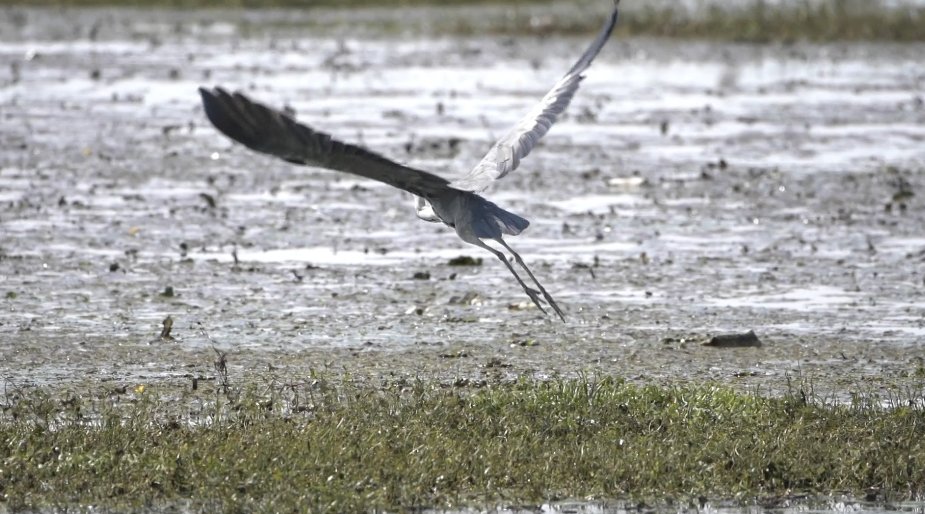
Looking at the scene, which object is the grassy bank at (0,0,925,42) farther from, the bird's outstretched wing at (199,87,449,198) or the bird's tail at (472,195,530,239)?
the bird's outstretched wing at (199,87,449,198)

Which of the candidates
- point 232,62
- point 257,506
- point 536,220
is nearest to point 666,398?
point 257,506

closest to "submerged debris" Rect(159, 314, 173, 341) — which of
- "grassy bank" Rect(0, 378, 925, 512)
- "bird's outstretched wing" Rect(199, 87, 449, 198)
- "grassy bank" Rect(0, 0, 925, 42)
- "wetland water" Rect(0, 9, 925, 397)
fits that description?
"wetland water" Rect(0, 9, 925, 397)

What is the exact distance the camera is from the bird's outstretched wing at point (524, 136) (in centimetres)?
827

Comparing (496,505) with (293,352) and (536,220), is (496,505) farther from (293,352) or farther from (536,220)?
(536,220)

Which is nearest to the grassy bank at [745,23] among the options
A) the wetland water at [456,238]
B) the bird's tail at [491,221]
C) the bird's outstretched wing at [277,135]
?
the wetland water at [456,238]

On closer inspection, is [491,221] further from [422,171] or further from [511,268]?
[422,171]

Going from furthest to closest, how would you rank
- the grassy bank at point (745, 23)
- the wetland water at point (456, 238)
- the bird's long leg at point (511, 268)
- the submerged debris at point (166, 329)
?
the grassy bank at point (745, 23) → the submerged debris at point (166, 329) → the wetland water at point (456, 238) → the bird's long leg at point (511, 268)

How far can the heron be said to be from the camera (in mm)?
6695

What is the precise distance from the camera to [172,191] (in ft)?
47.6

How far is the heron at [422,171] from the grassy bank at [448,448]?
2.90 feet

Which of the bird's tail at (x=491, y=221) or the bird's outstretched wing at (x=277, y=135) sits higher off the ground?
the bird's outstretched wing at (x=277, y=135)

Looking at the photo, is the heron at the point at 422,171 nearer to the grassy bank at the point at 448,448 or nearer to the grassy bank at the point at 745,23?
the grassy bank at the point at 448,448

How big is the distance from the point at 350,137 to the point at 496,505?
11325 mm

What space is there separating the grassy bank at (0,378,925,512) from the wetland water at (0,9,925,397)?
937 mm
